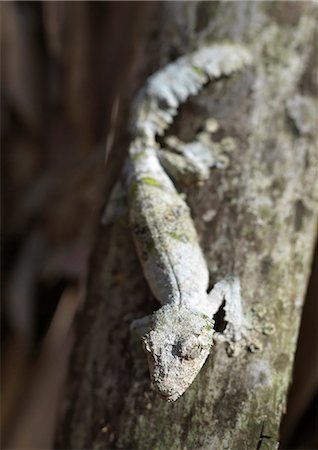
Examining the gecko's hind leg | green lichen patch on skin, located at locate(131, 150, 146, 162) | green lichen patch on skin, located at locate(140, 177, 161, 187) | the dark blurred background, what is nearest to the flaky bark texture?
the gecko's hind leg

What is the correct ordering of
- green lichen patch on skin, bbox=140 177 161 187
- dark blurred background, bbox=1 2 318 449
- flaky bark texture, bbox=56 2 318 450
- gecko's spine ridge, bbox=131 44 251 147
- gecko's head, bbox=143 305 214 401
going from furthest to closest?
dark blurred background, bbox=1 2 318 449 → gecko's spine ridge, bbox=131 44 251 147 → green lichen patch on skin, bbox=140 177 161 187 → flaky bark texture, bbox=56 2 318 450 → gecko's head, bbox=143 305 214 401

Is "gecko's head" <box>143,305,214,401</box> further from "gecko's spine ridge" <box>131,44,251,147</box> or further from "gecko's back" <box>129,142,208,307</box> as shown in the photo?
"gecko's spine ridge" <box>131,44,251,147</box>

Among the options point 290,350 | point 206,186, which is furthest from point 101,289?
point 290,350

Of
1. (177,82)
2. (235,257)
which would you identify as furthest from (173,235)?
(177,82)

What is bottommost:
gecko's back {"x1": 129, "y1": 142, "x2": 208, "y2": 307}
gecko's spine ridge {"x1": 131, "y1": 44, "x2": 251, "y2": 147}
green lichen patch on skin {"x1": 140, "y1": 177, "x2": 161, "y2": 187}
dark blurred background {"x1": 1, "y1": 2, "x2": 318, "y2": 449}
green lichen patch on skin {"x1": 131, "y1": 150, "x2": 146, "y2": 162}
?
dark blurred background {"x1": 1, "y1": 2, "x2": 318, "y2": 449}

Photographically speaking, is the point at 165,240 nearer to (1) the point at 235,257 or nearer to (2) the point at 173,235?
(2) the point at 173,235

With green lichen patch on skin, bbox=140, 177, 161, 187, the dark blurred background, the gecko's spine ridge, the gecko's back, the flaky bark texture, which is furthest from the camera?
the dark blurred background
